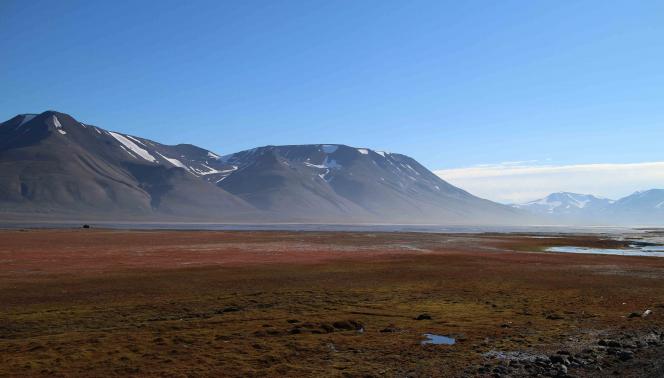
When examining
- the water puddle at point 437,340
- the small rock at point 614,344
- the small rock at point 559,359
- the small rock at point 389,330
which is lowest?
the water puddle at point 437,340

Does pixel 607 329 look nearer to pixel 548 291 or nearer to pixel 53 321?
pixel 548 291

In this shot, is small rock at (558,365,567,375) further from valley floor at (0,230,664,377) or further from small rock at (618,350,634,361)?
small rock at (618,350,634,361)

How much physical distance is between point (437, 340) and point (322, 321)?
474 cm

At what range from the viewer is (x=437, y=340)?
18.1 metres

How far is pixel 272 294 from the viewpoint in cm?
2769

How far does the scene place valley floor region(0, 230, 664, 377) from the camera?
14930 mm

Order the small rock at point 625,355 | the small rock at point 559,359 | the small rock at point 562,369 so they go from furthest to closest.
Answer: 1. the small rock at point 625,355
2. the small rock at point 559,359
3. the small rock at point 562,369

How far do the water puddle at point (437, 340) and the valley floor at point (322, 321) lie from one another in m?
0.46

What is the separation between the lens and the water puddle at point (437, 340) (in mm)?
17641

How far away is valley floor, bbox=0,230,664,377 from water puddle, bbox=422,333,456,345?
456 mm

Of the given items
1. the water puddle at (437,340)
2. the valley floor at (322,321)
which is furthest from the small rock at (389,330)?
the water puddle at (437,340)

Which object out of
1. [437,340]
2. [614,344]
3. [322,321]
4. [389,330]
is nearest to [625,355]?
[614,344]

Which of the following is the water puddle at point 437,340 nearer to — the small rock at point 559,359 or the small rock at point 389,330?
the small rock at point 389,330

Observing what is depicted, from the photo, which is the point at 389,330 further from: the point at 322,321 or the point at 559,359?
the point at 559,359
